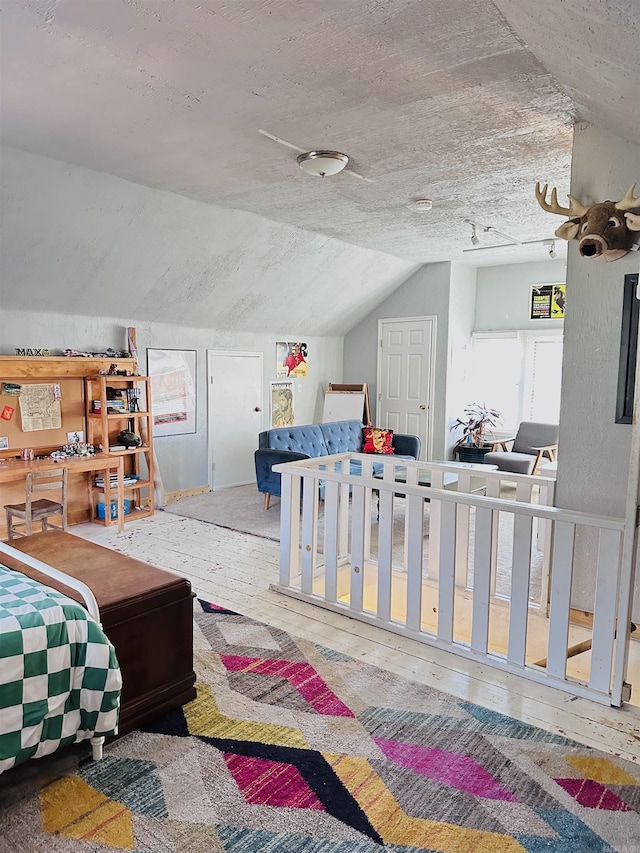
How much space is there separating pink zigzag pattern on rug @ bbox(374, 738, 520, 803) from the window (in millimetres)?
5877

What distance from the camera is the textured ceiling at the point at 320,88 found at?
210 centimetres

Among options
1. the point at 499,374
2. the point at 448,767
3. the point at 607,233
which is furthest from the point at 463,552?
the point at 499,374

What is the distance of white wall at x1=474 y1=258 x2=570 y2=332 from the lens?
7.22m

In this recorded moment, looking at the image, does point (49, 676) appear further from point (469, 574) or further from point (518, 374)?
point (518, 374)

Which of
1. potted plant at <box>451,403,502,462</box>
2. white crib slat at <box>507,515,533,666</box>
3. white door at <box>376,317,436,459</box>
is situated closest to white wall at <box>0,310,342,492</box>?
white door at <box>376,317,436,459</box>

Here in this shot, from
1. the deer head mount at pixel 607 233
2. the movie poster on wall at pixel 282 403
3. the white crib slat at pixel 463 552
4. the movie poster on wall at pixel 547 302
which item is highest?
the movie poster on wall at pixel 547 302

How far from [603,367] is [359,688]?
2042 mm

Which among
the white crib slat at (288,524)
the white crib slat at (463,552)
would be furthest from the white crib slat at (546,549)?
the white crib slat at (288,524)

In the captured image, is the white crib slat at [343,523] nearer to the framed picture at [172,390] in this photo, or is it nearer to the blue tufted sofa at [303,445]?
the blue tufted sofa at [303,445]

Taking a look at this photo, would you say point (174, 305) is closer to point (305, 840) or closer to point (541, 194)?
point (541, 194)

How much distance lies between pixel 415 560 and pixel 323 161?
96.5 inches

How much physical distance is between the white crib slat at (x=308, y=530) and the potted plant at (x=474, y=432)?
4197 millimetres

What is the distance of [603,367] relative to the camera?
3072 millimetres

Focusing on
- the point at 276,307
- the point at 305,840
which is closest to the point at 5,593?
the point at 305,840
